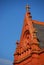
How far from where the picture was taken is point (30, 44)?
4547cm

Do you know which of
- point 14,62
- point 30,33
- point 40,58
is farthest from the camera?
point 14,62

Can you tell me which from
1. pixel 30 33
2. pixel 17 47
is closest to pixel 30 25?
pixel 30 33

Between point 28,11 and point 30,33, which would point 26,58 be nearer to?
point 30,33

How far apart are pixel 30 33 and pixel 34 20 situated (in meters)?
4.57

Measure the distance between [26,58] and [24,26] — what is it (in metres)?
6.80

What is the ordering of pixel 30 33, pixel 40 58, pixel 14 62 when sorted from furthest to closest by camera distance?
pixel 14 62
pixel 30 33
pixel 40 58

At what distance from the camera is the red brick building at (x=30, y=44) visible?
144 feet

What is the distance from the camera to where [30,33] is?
153ft

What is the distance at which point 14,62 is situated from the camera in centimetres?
4984

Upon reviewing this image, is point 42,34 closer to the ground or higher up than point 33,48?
higher up

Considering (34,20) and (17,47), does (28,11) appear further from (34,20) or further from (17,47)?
(17,47)

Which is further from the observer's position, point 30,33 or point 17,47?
point 17,47

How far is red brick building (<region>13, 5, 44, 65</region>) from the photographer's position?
43.8m

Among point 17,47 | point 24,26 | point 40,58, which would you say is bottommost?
point 40,58
